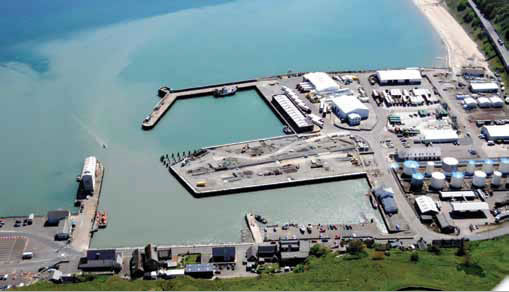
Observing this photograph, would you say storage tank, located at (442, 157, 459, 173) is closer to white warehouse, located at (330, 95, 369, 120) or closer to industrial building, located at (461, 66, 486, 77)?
white warehouse, located at (330, 95, 369, 120)

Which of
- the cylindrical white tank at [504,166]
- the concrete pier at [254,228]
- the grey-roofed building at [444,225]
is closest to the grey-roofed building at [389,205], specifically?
the grey-roofed building at [444,225]

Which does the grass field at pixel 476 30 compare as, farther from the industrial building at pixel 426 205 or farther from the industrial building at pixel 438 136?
the industrial building at pixel 426 205

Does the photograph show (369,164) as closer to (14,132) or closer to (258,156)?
(258,156)

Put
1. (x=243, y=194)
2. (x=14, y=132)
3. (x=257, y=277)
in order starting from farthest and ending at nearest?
(x=14, y=132) < (x=243, y=194) < (x=257, y=277)

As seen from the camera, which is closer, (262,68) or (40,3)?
(262,68)

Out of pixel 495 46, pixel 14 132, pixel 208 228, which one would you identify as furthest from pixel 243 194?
pixel 495 46

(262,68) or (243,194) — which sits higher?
(262,68)
